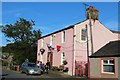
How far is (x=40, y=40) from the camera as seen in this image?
39625 millimetres

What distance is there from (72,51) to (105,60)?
5.98 m

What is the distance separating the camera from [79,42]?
2991 centimetres

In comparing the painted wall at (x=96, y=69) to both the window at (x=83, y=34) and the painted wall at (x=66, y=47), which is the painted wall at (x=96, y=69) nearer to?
the painted wall at (x=66, y=47)

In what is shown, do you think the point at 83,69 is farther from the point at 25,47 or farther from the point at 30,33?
the point at 30,33

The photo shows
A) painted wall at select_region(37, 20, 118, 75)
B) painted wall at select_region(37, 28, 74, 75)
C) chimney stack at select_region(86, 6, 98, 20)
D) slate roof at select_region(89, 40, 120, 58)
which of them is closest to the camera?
slate roof at select_region(89, 40, 120, 58)

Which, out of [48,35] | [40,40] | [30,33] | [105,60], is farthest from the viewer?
[30,33]

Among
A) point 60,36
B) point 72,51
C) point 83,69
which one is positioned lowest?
point 83,69

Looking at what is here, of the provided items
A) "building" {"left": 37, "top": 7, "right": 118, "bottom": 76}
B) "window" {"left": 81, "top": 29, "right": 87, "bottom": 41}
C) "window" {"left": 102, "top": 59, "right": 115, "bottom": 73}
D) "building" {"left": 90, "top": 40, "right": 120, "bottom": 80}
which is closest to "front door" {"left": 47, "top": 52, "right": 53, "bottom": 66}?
"building" {"left": 37, "top": 7, "right": 118, "bottom": 76}

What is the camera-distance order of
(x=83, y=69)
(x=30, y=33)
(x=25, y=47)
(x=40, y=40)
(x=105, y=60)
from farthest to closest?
(x=30, y=33), (x=25, y=47), (x=40, y=40), (x=83, y=69), (x=105, y=60)

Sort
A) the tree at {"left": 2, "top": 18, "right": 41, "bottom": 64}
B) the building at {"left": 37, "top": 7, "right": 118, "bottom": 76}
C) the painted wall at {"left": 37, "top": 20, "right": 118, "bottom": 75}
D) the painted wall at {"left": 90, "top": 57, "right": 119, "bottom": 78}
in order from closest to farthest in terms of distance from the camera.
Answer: the painted wall at {"left": 90, "top": 57, "right": 119, "bottom": 78} < the building at {"left": 37, "top": 7, "right": 118, "bottom": 76} < the painted wall at {"left": 37, "top": 20, "right": 118, "bottom": 75} < the tree at {"left": 2, "top": 18, "right": 41, "bottom": 64}

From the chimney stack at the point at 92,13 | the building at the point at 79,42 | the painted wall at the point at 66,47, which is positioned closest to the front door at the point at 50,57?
the building at the point at 79,42

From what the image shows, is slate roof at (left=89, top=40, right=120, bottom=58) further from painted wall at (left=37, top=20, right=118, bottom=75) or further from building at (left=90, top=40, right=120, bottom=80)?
painted wall at (left=37, top=20, right=118, bottom=75)

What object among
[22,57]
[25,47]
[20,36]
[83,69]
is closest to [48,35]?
[83,69]

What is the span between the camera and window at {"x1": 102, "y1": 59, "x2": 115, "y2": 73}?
77.8ft
